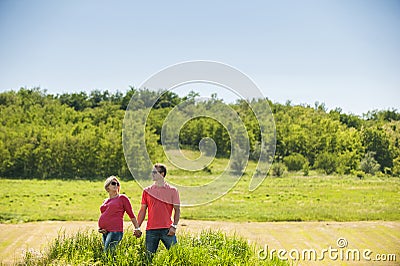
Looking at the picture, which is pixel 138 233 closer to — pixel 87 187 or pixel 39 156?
pixel 87 187

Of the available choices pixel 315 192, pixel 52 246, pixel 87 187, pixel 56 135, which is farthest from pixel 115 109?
pixel 52 246

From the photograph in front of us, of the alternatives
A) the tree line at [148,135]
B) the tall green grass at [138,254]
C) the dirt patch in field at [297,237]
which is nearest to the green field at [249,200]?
the dirt patch in field at [297,237]

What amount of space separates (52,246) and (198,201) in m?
6.53

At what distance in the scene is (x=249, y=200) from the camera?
14.5m

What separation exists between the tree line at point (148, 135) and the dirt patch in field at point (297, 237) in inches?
214

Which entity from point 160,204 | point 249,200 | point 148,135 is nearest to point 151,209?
point 160,204

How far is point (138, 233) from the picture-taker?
15.6ft

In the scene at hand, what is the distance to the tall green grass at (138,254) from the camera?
4.63 meters

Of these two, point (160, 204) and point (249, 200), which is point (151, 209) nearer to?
point (160, 204)

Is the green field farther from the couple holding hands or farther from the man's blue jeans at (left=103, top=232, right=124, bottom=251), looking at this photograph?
the couple holding hands

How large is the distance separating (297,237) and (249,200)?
6.07 meters

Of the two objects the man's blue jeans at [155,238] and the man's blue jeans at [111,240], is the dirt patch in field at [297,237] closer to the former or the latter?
the man's blue jeans at [155,238]

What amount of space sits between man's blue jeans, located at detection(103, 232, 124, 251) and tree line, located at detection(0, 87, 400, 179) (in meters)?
9.25

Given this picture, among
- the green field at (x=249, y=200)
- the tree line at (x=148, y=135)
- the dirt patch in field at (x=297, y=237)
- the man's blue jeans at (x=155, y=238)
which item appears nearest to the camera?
the man's blue jeans at (x=155, y=238)
